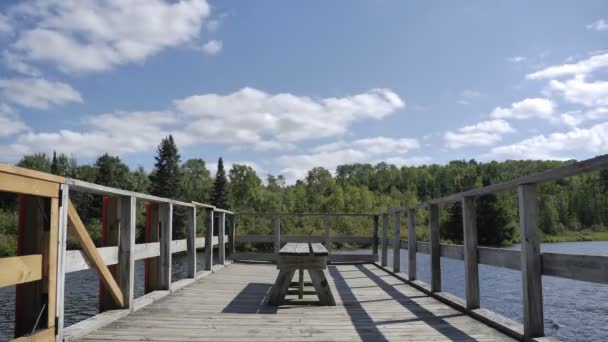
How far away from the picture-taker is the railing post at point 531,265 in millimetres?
3203

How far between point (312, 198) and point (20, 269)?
70514mm

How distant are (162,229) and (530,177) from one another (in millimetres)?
4204

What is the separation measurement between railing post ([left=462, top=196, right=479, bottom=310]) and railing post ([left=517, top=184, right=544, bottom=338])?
3.56 ft

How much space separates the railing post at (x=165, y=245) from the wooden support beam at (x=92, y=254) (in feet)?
4.46

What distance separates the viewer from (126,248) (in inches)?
175

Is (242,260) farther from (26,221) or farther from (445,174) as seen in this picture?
(445,174)

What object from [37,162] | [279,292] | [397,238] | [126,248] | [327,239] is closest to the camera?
[126,248]

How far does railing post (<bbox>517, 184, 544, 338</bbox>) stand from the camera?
3.20 m

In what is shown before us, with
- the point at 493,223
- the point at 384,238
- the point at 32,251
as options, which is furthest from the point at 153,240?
the point at 493,223

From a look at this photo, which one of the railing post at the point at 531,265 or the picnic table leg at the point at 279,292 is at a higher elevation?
the railing post at the point at 531,265

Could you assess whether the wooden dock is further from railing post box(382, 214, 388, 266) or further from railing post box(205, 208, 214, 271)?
railing post box(382, 214, 388, 266)

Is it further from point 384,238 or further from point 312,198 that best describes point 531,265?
point 312,198

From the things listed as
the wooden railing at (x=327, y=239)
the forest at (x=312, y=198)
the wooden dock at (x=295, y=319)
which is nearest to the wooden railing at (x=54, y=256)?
the wooden dock at (x=295, y=319)

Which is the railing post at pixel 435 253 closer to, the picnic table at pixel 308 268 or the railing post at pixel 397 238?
the picnic table at pixel 308 268
